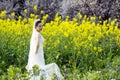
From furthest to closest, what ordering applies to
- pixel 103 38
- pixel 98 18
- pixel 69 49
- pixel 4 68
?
pixel 98 18
pixel 103 38
pixel 69 49
pixel 4 68

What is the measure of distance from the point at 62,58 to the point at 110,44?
135 centimetres

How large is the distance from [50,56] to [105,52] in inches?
63.9

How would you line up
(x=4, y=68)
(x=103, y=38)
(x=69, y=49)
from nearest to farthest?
(x=4, y=68)
(x=69, y=49)
(x=103, y=38)

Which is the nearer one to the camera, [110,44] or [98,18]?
[110,44]

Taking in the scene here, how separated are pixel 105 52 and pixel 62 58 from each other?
118 cm

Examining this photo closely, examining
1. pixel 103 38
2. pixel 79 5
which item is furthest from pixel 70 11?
pixel 103 38

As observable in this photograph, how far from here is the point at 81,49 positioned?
1146 centimetres

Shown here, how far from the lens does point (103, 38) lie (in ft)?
40.8

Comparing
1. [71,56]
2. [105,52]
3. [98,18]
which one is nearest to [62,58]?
[71,56]

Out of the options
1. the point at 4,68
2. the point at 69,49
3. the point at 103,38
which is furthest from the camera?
the point at 103,38

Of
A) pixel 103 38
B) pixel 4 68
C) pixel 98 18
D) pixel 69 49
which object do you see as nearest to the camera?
pixel 4 68

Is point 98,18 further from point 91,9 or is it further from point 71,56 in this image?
point 71,56

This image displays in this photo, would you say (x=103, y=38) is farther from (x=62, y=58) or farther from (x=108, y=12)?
(x=108, y=12)

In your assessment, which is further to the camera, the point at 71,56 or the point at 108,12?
the point at 108,12
